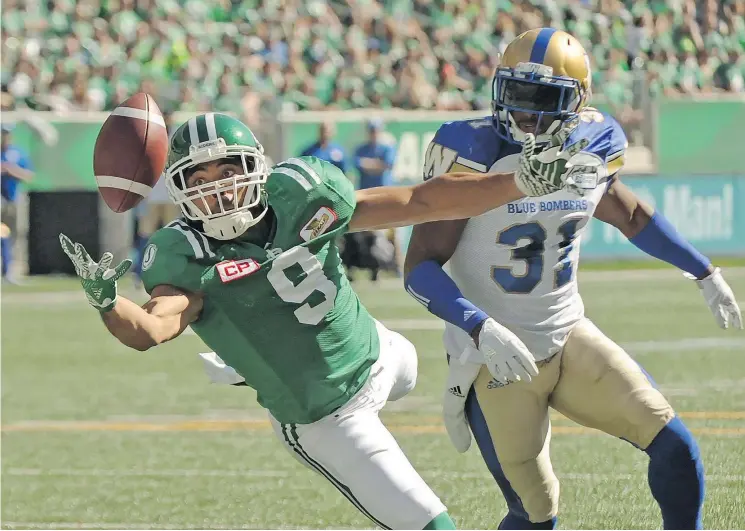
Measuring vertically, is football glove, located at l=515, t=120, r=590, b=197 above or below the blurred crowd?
above

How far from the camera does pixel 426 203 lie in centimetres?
396

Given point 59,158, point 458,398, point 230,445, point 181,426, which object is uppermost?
point 458,398

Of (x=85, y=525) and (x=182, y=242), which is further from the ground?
(x=182, y=242)

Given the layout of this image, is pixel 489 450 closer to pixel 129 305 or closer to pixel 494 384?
pixel 494 384

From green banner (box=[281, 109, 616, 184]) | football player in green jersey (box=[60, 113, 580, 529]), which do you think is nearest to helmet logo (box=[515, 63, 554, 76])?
football player in green jersey (box=[60, 113, 580, 529])

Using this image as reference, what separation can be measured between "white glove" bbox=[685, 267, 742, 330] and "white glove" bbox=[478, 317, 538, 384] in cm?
114

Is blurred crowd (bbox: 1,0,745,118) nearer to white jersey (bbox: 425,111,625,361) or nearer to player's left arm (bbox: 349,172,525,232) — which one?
white jersey (bbox: 425,111,625,361)

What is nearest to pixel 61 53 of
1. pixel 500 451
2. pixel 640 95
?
pixel 640 95

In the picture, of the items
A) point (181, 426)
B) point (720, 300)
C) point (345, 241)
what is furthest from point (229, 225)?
point (345, 241)

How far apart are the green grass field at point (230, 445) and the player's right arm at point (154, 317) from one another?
5.66 feet

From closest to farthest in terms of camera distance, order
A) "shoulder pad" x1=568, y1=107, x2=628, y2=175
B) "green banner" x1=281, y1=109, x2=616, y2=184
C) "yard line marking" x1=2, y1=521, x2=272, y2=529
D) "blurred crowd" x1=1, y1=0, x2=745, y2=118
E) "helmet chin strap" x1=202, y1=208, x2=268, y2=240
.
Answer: "helmet chin strap" x1=202, y1=208, x2=268, y2=240
"shoulder pad" x1=568, y1=107, x2=628, y2=175
"yard line marking" x1=2, y1=521, x2=272, y2=529
"green banner" x1=281, y1=109, x2=616, y2=184
"blurred crowd" x1=1, y1=0, x2=745, y2=118

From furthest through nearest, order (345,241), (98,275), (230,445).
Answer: (345,241) < (230,445) < (98,275)

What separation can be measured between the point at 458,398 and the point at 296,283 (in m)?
0.86

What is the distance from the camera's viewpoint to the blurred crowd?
669 inches
